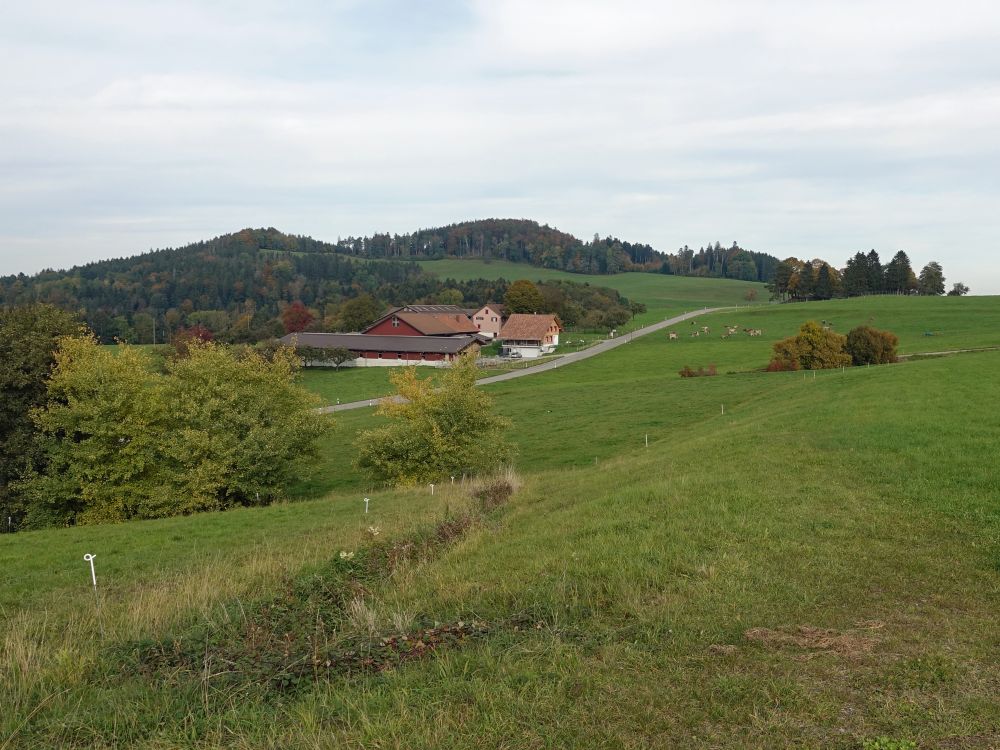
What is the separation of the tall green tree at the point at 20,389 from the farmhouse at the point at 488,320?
84673 millimetres

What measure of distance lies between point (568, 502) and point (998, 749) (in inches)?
456

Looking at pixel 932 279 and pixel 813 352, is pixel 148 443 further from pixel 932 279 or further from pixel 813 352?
pixel 932 279

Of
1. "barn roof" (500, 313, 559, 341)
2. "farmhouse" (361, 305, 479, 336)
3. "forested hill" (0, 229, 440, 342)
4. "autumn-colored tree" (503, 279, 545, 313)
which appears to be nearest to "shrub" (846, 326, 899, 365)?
"barn roof" (500, 313, 559, 341)

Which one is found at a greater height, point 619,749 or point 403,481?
point 619,749

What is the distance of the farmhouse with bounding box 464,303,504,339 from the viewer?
11369 centimetres

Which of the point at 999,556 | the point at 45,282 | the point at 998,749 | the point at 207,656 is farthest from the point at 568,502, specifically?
the point at 45,282

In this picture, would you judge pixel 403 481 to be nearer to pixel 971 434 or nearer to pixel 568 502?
pixel 568 502

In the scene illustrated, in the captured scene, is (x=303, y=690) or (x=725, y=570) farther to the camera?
(x=725, y=570)

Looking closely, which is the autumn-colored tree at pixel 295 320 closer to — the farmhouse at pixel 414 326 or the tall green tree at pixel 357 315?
the tall green tree at pixel 357 315

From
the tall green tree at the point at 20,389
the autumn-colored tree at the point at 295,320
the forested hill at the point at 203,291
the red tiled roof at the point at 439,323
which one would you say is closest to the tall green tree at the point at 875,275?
the red tiled roof at the point at 439,323

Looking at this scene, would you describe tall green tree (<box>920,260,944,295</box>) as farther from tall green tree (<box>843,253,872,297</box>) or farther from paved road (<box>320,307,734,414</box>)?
paved road (<box>320,307,734,414</box>)

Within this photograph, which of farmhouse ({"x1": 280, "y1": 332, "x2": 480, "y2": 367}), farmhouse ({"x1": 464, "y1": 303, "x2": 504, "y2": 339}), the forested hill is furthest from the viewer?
the forested hill

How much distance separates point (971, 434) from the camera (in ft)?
60.8

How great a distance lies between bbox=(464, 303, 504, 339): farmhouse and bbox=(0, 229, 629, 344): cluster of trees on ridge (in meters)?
9.47
